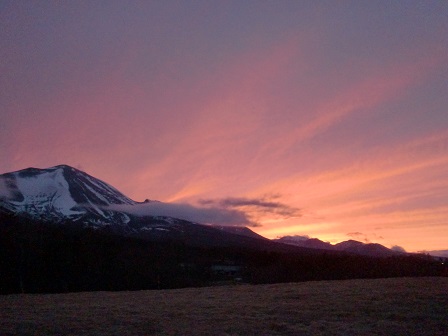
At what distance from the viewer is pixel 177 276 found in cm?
3997

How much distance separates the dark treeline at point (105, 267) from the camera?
1298 inches

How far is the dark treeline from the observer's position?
108ft

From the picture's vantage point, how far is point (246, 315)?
1252 cm

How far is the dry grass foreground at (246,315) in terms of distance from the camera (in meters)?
10.6

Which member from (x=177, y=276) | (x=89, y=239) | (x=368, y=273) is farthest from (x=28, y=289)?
(x=368, y=273)

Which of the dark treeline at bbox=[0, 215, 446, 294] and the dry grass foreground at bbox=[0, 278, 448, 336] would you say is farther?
the dark treeline at bbox=[0, 215, 446, 294]

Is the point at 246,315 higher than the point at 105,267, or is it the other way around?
the point at 105,267

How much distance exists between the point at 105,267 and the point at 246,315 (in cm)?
2625

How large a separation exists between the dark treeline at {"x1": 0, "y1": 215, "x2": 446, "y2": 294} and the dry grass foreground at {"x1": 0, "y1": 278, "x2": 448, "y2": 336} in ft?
56.7

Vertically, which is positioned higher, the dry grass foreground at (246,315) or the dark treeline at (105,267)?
Result: the dark treeline at (105,267)

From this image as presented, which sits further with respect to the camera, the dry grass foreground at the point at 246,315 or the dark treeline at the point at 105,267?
the dark treeline at the point at 105,267

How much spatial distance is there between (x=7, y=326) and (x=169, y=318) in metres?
3.63

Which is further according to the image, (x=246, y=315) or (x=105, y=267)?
(x=105, y=267)

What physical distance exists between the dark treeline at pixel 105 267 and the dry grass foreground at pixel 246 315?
17276 mm
